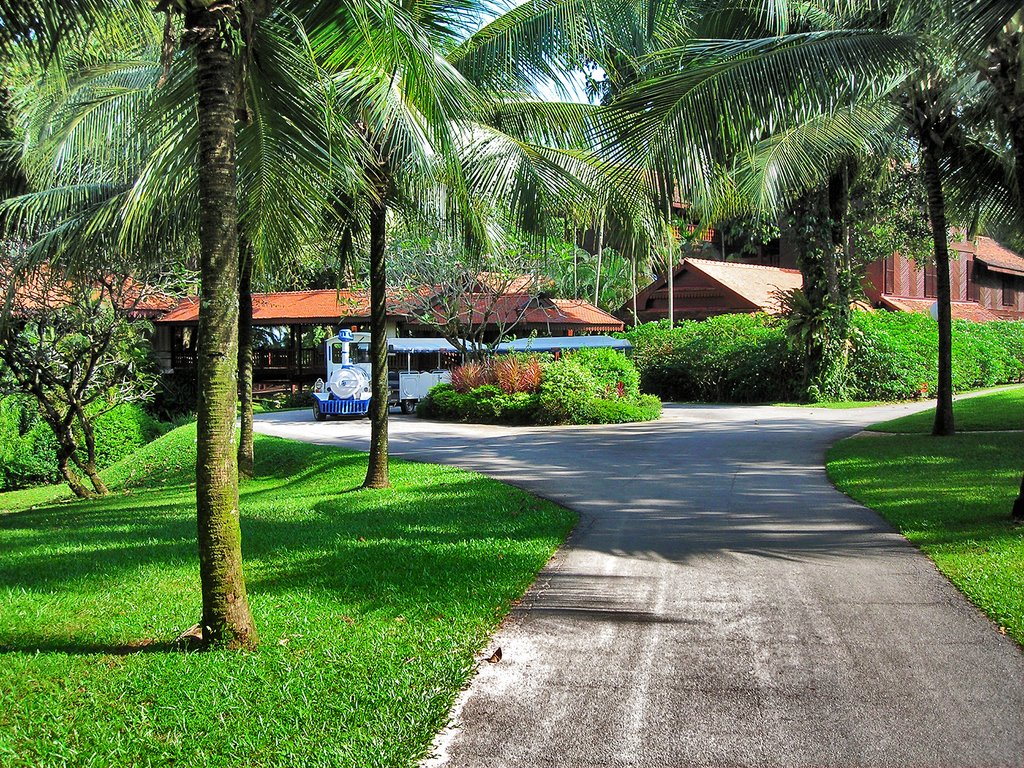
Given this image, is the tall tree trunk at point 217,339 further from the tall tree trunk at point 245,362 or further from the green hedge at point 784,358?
the green hedge at point 784,358

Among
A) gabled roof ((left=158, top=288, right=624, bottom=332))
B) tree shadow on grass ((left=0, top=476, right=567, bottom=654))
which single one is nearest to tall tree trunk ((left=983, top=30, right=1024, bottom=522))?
tree shadow on grass ((left=0, top=476, right=567, bottom=654))

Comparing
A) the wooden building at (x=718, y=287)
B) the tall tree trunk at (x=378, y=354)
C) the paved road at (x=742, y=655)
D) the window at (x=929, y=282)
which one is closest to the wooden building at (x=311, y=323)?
the wooden building at (x=718, y=287)

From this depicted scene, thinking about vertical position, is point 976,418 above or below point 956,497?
above

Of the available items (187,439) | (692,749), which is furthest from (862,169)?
(692,749)

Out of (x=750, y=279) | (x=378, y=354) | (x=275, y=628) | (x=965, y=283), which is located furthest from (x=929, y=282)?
(x=275, y=628)

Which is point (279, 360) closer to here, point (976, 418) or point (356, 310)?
point (356, 310)

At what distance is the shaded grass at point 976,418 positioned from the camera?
16.1m

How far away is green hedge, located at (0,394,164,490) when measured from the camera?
20391 mm

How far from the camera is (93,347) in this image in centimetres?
1375

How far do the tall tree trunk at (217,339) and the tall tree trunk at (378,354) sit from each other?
20.1 ft

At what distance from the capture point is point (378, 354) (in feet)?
38.0

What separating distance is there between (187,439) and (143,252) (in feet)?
28.4

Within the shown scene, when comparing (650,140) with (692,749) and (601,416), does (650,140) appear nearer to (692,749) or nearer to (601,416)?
(692,749)

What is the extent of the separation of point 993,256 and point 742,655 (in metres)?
45.3
